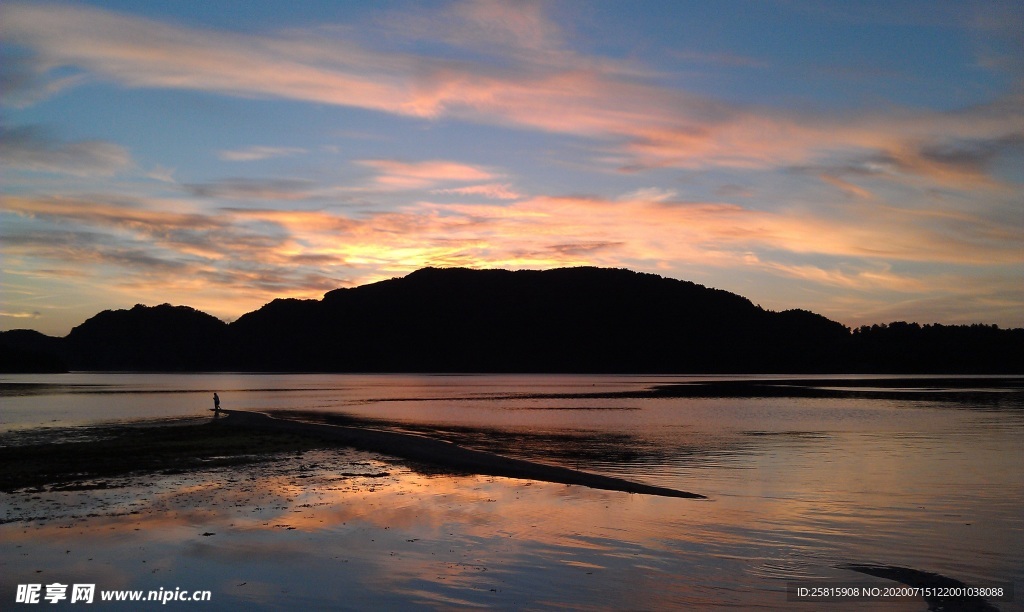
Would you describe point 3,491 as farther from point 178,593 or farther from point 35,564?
point 178,593

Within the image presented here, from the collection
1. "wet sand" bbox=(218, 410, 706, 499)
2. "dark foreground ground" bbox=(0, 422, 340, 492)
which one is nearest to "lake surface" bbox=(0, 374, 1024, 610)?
"wet sand" bbox=(218, 410, 706, 499)

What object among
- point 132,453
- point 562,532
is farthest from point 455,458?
point 562,532

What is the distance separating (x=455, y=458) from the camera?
1257 inches

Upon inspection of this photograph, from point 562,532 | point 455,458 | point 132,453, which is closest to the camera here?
point 562,532

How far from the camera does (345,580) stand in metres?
13.5

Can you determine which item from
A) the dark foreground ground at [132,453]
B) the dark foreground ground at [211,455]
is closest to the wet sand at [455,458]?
the dark foreground ground at [211,455]

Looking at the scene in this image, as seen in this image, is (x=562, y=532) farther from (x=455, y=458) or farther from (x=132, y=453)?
(x=132, y=453)

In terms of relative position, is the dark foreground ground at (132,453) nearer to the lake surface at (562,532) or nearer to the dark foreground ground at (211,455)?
the dark foreground ground at (211,455)

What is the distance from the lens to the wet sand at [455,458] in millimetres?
24438

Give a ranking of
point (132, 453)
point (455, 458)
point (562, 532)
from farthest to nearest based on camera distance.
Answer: point (455, 458), point (132, 453), point (562, 532)

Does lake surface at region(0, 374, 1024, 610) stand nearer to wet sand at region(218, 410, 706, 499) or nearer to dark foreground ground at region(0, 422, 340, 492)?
wet sand at region(218, 410, 706, 499)

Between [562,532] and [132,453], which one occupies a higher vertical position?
[562,532]

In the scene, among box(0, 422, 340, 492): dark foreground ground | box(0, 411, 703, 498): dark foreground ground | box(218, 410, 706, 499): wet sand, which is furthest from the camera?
box(0, 422, 340, 492): dark foreground ground

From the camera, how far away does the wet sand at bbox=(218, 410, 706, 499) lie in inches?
962
